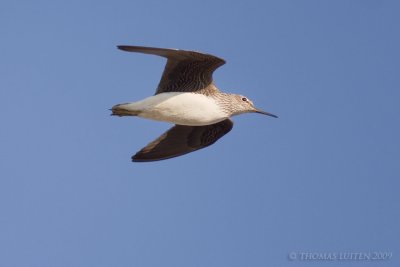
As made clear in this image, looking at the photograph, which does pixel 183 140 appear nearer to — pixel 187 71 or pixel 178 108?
pixel 178 108

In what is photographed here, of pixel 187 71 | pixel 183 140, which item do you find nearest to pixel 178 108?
pixel 187 71

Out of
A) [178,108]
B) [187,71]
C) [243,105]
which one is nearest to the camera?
[178,108]

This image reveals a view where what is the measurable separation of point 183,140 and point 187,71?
208 centimetres

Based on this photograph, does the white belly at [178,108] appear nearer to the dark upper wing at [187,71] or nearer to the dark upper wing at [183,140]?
the dark upper wing at [187,71]

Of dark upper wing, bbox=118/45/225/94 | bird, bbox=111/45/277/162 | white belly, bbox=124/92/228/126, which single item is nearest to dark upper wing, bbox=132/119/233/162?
bird, bbox=111/45/277/162

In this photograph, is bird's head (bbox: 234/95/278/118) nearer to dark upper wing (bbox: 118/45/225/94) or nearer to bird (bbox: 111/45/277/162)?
bird (bbox: 111/45/277/162)

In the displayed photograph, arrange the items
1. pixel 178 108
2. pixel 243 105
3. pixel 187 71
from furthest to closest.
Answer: pixel 243 105 → pixel 187 71 → pixel 178 108

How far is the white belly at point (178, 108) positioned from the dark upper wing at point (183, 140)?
1.22m

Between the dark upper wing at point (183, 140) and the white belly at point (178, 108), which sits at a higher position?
the white belly at point (178, 108)

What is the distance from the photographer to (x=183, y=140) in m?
16.2

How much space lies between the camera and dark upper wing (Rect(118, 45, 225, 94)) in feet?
46.2

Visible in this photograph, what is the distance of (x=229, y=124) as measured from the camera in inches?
628

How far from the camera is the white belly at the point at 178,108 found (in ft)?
47.3

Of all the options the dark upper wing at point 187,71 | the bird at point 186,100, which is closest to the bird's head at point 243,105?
the bird at point 186,100
